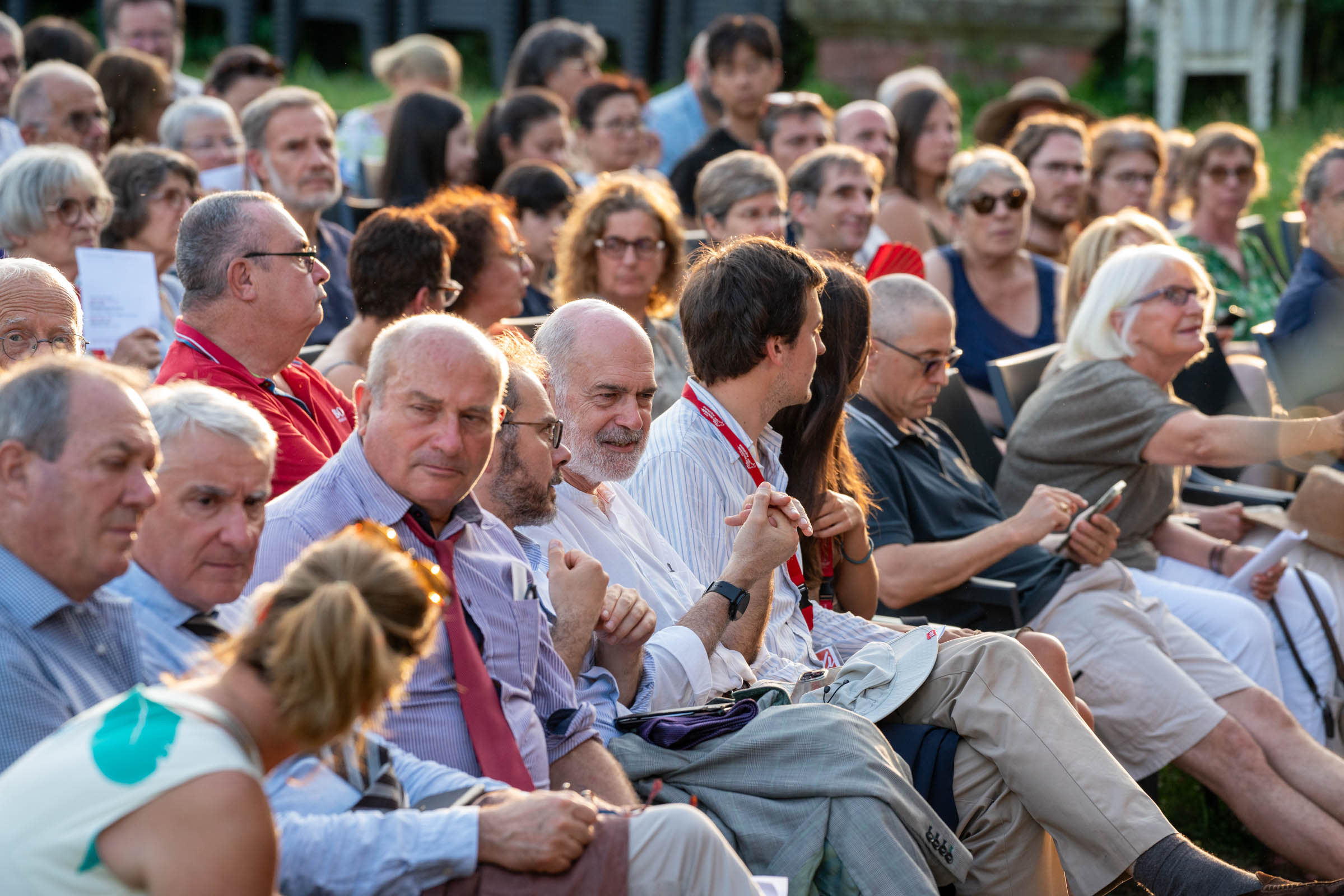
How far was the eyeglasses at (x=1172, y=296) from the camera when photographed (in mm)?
4555

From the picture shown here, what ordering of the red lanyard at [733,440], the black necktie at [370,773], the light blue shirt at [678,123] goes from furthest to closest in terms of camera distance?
the light blue shirt at [678,123] → the red lanyard at [733,440] → the black necktie at [370,773]

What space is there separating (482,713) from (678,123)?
7241 mm

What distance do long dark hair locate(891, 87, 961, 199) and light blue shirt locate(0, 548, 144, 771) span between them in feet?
20.4

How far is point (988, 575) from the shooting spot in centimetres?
423

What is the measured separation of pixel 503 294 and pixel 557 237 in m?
1.12

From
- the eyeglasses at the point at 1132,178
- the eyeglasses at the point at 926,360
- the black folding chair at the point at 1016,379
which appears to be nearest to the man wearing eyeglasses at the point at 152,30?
the eyeglasses at the point at 1132,178

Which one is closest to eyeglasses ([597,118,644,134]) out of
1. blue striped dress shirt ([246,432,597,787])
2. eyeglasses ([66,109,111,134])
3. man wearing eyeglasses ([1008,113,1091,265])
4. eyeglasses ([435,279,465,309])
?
man wearing eyeglasses ([1008,113,1091,265])

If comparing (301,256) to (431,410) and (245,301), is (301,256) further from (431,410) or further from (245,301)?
(431,410)

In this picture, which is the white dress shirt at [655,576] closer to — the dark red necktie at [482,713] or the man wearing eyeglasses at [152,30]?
the dark red necktie at [482,713]

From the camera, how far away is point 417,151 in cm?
691

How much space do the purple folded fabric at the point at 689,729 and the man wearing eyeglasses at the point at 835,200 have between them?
3.65 meters

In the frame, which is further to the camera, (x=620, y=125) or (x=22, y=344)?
(x=620, y=125)

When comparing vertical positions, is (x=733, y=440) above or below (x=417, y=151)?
below

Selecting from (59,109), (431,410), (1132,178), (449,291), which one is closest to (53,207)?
(449,291)
